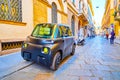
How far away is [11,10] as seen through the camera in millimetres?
8484

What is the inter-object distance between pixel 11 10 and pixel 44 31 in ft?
10.4

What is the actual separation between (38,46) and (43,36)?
593 mm

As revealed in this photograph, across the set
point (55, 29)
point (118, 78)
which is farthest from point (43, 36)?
point (118, 78)

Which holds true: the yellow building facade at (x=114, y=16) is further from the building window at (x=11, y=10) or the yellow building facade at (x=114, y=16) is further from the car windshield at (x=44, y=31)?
the car windshield at (x=44, y=31)

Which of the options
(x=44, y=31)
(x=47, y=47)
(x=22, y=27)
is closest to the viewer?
(x=47, y=47)

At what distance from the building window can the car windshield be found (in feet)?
7.48

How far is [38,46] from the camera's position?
5.57 meters

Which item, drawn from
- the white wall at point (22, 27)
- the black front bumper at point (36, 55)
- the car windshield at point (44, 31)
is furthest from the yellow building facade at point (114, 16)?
the black front bumper at point (36, 55)

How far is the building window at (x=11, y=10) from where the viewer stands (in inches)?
307

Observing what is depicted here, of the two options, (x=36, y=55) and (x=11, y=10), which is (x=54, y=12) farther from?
(x=36, y=55)

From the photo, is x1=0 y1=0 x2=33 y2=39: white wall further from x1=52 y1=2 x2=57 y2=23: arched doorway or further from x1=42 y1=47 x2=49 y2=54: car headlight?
x1=52 y1=2 x2=57 y2=23: arched doorway

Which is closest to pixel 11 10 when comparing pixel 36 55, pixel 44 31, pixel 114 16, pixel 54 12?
pixel 44 31

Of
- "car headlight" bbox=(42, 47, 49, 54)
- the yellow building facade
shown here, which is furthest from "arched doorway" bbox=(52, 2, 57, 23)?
the yellow building facade

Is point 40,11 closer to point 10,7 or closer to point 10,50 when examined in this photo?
point 10,7
